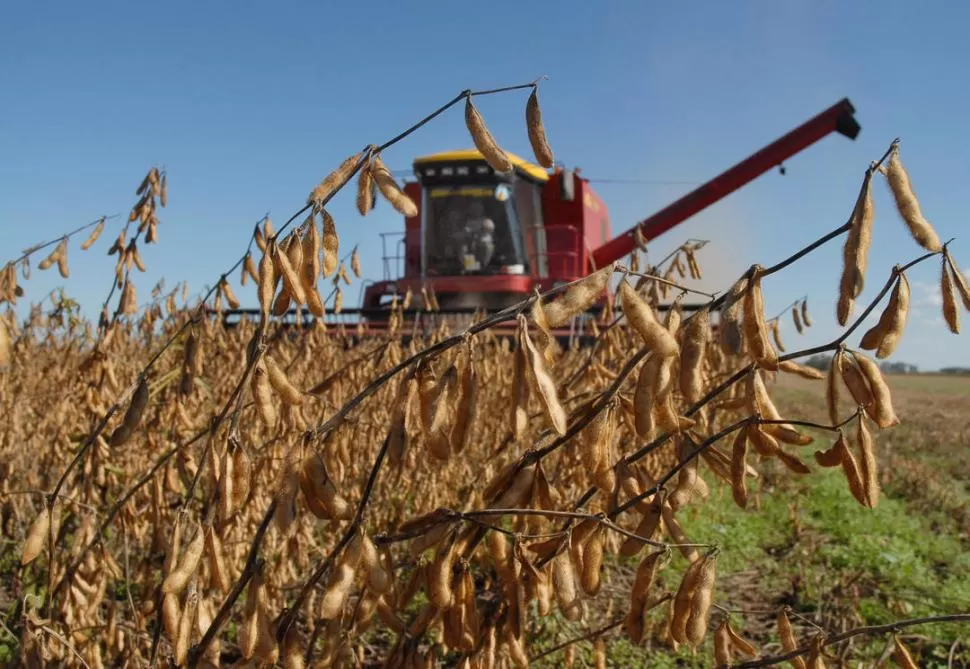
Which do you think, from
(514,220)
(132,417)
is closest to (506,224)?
(514,220)

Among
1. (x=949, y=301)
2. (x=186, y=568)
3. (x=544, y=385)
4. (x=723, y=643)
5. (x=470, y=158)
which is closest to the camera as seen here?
(x=544, y=385)

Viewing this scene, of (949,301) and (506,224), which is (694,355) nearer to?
(949,301)

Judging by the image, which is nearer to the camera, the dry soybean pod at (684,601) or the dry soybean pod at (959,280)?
the dry soybean pod at (959,280)

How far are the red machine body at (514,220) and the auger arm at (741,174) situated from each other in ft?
0.05

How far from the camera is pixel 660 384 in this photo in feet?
3.54

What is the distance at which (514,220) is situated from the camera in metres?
11.3

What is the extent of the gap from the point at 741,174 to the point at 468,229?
421cm

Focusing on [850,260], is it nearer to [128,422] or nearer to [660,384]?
[660,384]

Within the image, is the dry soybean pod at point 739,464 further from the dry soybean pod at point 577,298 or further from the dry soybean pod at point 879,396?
the dry soybean pod at point 577,298

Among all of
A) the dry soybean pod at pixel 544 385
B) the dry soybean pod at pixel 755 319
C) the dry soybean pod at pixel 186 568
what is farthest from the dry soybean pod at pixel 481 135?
the dry soybean pod at pixel 186 568

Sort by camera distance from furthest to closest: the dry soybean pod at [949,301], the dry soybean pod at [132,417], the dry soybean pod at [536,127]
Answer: the dry soybean pod at [132,417], the dry soybean pod at [536,127], the dry soybean pod at [949,301]

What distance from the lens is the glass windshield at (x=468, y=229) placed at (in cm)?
1111

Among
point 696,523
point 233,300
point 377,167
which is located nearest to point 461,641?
point 377,167

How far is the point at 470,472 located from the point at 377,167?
2.80 meters
